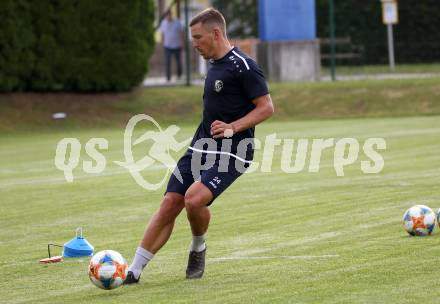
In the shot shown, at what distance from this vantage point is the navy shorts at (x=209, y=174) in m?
8.77

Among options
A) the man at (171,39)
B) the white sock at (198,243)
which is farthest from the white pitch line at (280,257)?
the man at (171,39)

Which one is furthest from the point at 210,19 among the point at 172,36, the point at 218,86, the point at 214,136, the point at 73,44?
the point at 172,36

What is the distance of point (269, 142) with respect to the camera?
23641 mm

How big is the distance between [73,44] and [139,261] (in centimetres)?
2307

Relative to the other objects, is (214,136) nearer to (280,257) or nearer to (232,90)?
(232,90)

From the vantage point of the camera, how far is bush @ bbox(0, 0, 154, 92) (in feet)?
98.9

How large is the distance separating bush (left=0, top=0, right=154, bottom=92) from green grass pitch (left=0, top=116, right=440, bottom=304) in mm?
10208

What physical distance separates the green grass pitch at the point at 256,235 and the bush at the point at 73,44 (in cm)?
1021

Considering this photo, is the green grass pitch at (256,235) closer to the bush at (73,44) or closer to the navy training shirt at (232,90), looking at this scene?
the navy training shirt at (232,90)

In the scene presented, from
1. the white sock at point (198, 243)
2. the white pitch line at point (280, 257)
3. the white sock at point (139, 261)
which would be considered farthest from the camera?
the white pitch line at point (280, 257)

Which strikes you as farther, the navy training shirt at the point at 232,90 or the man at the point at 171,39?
the man at the point at 171,39

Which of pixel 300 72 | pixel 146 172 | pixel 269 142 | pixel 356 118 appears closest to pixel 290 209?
pixel 146 172

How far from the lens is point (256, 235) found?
37.3 feet

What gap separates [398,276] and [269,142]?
49.5ft
